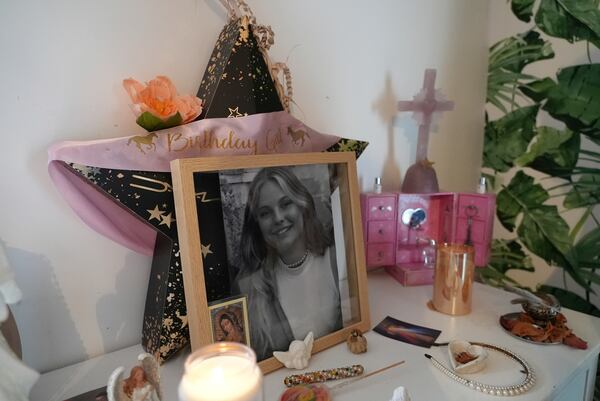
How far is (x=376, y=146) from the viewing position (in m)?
1.05

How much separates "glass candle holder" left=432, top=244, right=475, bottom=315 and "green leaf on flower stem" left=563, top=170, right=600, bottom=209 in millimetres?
552

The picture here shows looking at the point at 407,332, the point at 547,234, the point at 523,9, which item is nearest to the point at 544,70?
the point at 523,9

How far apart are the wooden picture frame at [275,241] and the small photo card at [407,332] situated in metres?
0.05

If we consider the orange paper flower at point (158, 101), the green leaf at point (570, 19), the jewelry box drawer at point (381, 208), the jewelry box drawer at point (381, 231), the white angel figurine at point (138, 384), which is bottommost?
the white angel figurine at point (138, 384)

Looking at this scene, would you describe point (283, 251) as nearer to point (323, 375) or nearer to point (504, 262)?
point (323, 375)

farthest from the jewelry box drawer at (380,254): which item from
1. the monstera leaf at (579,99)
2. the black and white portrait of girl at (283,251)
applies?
the monstera leaf at (579,99)

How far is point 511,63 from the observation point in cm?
122

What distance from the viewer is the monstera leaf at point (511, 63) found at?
1146mm

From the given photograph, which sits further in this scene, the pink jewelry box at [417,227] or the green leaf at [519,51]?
the green leaf at [519,51]

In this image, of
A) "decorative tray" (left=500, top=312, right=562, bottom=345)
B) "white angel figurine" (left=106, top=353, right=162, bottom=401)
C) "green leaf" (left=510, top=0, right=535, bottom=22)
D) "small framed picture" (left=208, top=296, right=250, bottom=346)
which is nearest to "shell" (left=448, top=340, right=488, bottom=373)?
"decorative tray" (left=500, top=312, right=562, bottom=345)

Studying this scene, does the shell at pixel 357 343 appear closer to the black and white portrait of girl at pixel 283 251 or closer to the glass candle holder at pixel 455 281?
the black and white portrait of girl at pixel 283 251

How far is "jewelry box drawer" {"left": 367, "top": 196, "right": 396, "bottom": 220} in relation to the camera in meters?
0.96

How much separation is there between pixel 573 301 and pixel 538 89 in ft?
2.25

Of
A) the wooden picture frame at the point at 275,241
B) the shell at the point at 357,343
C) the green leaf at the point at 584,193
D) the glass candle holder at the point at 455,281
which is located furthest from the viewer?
the green leaf at the point at 584,193
